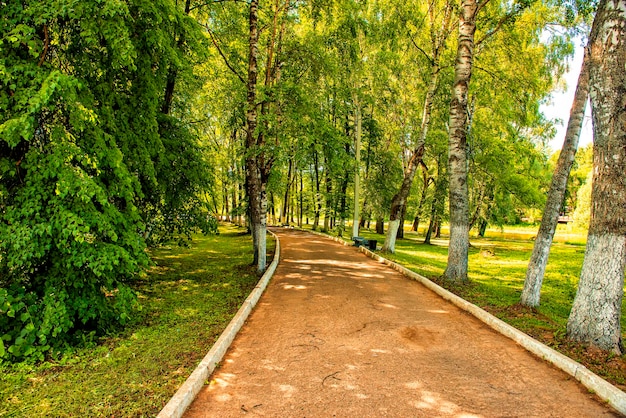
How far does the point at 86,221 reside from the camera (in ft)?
15.9

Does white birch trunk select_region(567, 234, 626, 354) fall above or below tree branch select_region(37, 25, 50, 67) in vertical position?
below

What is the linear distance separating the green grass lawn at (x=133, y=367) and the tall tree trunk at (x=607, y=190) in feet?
17.1

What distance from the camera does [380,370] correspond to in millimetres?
4348

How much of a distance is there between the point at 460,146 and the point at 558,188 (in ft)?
8.89

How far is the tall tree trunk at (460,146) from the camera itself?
8906 millimetres

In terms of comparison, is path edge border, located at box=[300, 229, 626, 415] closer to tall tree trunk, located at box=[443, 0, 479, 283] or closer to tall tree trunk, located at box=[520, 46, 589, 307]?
tall tree trunk, located at box=[520, 46, 589, 307]

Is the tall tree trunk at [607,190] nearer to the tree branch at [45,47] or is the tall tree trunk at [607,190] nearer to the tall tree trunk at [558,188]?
the tall tree trunk at [558,188]

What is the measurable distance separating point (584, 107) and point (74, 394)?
8.94 meters

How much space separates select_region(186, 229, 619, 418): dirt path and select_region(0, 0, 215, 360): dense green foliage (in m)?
2.29

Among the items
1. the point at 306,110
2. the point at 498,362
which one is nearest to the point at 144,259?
the point at 498,362

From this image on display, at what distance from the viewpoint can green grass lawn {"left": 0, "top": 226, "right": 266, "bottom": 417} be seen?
3557 mm

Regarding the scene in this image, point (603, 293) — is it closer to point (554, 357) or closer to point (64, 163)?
point (554, 357)

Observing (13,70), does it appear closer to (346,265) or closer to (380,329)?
(380,329)

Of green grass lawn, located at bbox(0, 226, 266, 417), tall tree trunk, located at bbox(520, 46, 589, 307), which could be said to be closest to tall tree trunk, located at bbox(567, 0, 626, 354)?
tall tree trunk, located at bbox(520, 46, 589, 307)
